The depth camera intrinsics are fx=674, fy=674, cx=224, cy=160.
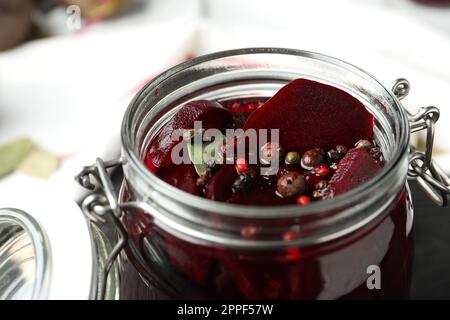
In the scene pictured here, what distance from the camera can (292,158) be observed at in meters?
0.59

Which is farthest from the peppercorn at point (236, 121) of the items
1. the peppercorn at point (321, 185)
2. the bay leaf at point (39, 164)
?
the bay leaf at point (39, 164)

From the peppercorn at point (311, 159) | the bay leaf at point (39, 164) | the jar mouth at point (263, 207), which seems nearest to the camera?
the jar mouth at point (263, 207)

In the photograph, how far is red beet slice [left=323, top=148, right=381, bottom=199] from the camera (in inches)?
21.6

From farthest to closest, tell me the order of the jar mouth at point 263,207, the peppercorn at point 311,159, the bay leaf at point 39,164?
the bay leaf at point 39,164
the peppercorn at point 311,159
the jar mouth at point 263,207

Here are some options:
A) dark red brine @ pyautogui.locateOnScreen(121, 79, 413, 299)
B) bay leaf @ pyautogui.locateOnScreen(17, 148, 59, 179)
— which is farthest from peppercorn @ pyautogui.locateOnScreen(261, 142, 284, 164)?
bay leaf @ pyautogui.locateOnScreen(17, 148, 59, 179)

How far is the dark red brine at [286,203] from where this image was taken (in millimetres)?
517

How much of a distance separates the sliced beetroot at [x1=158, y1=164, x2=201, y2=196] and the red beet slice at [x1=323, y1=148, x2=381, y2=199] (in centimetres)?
11

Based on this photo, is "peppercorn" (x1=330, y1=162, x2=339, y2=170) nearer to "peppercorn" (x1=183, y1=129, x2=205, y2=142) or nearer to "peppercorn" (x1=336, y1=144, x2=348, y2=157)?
"peppercorn" (x1=336, y1=144, x2=348, y2=157)

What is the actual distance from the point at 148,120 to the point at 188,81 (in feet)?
0.22

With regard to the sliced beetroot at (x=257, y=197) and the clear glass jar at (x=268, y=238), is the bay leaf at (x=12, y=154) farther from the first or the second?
the sliced beetroot at (x=257, y=197)

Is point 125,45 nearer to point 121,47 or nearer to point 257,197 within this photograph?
point 121,47

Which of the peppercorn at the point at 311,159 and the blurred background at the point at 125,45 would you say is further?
the blurred background at the point at 125,45

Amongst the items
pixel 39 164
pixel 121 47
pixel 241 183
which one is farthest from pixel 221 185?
pixel 121 47
